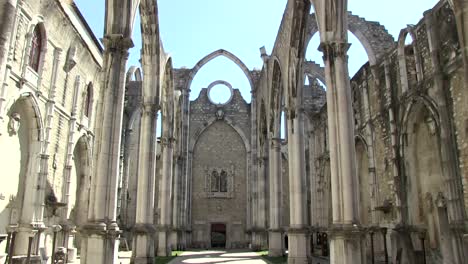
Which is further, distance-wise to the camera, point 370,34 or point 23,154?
point 370,34

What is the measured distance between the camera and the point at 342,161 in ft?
34.3

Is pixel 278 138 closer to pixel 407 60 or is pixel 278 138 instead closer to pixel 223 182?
pixel 407 60

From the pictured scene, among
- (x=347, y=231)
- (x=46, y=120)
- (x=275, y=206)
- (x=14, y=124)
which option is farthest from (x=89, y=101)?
(x=347, y=231)

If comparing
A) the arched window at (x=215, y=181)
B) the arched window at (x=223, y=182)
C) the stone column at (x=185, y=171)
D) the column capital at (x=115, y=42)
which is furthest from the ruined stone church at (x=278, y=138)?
the arched window at (x=223, y=182)

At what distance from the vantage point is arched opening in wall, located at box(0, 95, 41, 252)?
1327 centimetres

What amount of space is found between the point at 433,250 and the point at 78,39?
16.5m

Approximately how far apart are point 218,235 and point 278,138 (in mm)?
12212

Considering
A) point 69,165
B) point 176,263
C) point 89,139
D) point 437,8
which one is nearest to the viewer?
point 437,8

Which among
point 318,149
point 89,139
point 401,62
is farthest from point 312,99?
point 89,139

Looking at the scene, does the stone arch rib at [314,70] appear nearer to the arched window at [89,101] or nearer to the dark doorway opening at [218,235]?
the dark doorway opening at [218,235]

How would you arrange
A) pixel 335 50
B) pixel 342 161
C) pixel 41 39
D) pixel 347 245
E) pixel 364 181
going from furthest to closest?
pixel 364 181 < pixel 41 39 < pixel 335 50 < pixel 342 161 < pixel 347 245

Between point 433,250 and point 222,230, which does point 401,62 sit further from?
point 222,230

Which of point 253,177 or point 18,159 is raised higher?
point 253,177

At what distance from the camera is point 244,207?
2923 centimetres
